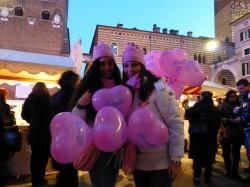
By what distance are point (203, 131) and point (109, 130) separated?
12.2ft

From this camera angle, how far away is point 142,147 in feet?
7.07

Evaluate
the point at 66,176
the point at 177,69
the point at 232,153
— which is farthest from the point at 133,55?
the point at 232,153

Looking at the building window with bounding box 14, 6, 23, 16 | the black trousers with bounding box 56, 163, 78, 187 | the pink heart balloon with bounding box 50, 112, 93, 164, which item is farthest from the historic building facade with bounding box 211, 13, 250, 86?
the pink heart balloon with bounding box 50, 112, 93, 164

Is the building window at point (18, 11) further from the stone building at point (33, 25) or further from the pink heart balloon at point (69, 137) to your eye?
the pink heart balloon at point (69, 137)

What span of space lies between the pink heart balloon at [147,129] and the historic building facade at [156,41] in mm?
30195

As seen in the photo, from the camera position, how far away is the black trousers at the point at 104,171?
2176 millimetres

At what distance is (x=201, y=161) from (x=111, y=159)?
369cm

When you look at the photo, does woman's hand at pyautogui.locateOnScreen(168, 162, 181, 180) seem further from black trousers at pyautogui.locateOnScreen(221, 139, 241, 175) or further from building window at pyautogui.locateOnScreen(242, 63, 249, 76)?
building window at pyautogui.locateOnScreen(242, 63, 249, 76)

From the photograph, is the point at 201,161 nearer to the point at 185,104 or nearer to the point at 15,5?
the point at 185,104

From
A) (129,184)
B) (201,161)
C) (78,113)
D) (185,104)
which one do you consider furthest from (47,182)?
(185,104)

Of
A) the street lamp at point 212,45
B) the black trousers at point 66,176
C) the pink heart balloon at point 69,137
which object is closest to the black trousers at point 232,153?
the black trousers at point 66,176

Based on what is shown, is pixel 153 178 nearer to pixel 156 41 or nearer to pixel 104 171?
pixel 104 171

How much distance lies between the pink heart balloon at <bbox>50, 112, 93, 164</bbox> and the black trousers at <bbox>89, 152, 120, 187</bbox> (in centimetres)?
17

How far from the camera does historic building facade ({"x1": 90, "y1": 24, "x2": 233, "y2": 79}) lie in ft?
114
